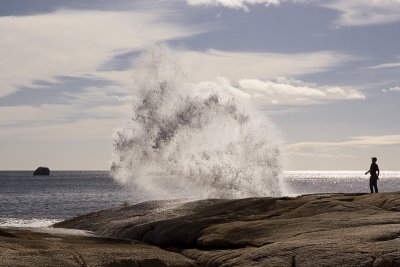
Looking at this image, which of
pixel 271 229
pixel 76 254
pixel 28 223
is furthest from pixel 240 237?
pixel 28 223

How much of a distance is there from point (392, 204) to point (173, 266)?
10.3 meters

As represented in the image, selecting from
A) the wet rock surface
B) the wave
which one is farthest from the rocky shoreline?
the wave

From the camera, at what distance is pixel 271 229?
21.1 m

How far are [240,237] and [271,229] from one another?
1.13 m

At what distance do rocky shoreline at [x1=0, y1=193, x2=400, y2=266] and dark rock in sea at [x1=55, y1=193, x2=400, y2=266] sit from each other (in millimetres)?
29

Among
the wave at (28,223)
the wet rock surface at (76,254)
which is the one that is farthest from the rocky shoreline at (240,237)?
the wave at (28,223)

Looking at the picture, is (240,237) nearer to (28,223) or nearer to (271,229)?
(271,229)

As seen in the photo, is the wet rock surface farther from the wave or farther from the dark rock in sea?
the wave

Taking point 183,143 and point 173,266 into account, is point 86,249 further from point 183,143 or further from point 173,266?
point 183,143

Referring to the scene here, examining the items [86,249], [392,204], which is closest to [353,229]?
[392,204]

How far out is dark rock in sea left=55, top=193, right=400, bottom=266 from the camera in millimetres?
17062

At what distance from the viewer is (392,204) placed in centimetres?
2447

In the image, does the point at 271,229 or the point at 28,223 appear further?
the point at 28,223

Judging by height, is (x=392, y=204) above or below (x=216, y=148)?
below
